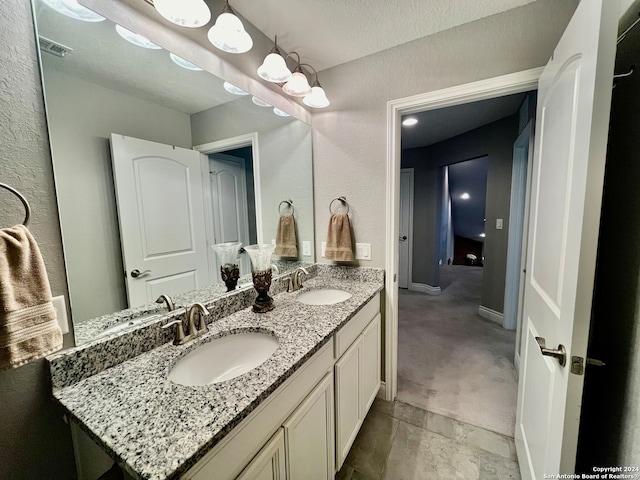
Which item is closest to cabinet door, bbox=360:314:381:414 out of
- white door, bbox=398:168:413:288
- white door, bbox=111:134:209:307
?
white door, bbox=111:134:209:307

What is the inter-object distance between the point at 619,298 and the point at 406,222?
3.36 m

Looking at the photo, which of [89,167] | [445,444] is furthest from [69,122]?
[445,444]

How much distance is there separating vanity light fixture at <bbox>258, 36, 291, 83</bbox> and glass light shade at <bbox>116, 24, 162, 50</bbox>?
0.50 metres

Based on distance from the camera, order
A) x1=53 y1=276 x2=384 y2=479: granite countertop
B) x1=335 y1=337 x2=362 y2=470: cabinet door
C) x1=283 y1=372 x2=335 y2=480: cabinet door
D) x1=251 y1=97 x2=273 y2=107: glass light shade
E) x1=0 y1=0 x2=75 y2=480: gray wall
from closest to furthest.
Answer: x1=53 y1=276 x2=384 y2=479: granite countertop → x1=0 y1=0 x2=75 y2=480: gray wall → x1=283 y1=372 x2=335 y2=480: cabinet door → x1=335 y1=337 x2=362 y2=470: cabinet door → x1=251 y1=97 x2=273 y2=107: glass light shade

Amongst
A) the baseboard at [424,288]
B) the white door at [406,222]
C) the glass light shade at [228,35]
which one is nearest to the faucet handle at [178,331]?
the glass light shade at [228,35]

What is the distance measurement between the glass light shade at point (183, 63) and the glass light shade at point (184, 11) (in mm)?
128

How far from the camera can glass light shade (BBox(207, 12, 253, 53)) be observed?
1.05m

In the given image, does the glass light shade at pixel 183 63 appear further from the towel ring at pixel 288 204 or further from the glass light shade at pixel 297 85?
the towel ring at pixel 288 204

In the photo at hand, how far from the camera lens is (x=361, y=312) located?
4.64 ft

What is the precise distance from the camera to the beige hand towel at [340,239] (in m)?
1.75

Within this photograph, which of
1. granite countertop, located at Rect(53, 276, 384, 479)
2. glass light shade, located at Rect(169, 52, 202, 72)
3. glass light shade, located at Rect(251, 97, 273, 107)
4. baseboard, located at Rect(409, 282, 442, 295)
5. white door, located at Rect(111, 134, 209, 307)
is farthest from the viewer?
baseboard, located at Rect(409, 282, 442, 295)

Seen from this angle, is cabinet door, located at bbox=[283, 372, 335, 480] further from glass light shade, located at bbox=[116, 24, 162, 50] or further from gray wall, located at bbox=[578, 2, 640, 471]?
glass light shade, located at bbox=[116, 24, 162, 50]

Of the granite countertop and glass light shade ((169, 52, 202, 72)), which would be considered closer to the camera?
Result: the granite countertop

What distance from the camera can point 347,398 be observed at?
1.25 m
